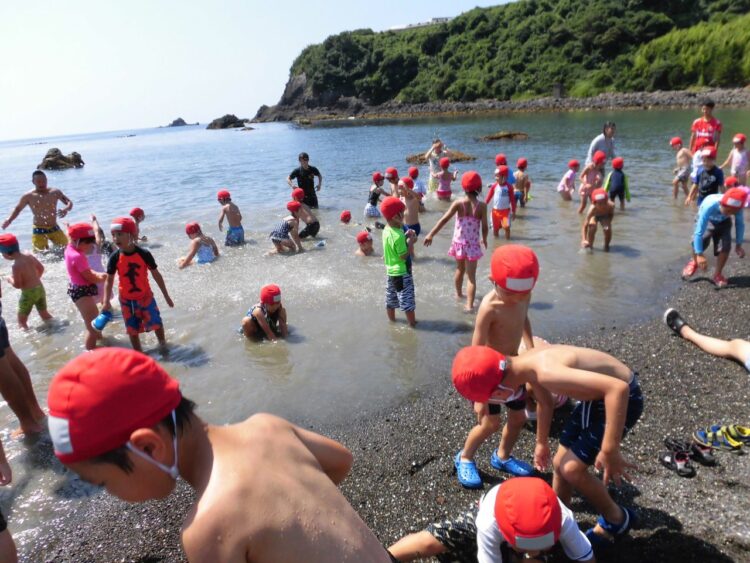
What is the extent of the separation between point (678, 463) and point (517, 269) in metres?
1.96

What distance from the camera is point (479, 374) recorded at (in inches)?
115

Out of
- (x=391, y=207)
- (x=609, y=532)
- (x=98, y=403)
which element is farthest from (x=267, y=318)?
(x=98, y=403)

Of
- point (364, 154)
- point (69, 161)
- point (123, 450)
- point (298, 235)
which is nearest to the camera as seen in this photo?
point (123, 450)

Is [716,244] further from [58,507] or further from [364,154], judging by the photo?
[364,154]

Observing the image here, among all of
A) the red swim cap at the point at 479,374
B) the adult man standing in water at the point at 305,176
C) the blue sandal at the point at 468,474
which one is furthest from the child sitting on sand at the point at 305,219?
the red swim cap at the point at 479,374

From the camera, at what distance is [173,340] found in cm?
709

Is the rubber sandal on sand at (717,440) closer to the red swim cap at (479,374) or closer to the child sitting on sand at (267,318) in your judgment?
the red swim cap at (479,374)

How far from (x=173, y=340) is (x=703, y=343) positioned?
686cm

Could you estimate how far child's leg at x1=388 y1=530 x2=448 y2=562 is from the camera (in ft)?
9.99

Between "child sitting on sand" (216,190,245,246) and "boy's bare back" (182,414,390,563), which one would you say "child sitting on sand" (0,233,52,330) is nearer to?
"child sitting on sand" (216,190,245,246)

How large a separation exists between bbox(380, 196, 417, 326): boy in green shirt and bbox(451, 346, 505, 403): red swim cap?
3687mm

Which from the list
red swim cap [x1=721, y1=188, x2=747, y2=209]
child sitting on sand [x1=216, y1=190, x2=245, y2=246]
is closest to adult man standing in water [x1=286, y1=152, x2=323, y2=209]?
child sitting on sand [x1=216, y1=190, x2=245, y2=246]

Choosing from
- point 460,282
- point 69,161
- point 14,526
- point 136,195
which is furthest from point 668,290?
point 69,161

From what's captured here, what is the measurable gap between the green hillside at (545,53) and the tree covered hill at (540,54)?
0.14 m
